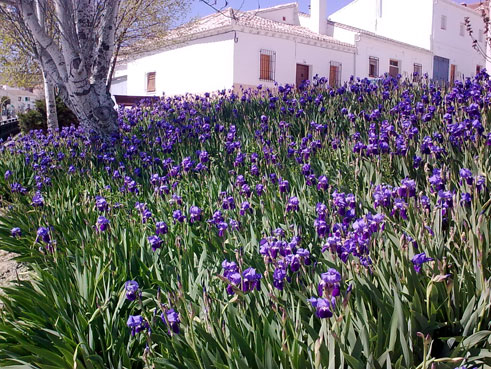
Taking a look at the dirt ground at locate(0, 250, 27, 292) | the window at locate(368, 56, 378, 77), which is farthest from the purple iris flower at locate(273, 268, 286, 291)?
the window at locate(368, 56, 378, 77)

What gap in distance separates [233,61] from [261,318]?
69.8 feet

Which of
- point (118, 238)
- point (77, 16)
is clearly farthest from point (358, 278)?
point (77, 16)

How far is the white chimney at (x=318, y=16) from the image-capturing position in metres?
28.6

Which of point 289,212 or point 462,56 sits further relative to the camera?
point 462,56

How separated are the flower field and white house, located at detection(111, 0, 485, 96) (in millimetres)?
14428

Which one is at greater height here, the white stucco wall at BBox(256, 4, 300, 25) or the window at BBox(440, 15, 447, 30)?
the window at BBox(440, 15, 447, 30)

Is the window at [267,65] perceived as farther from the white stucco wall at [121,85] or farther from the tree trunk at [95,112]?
the tree trunk at [95,112]

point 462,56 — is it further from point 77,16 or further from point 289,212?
point 289,212

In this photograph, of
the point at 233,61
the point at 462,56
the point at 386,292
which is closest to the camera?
the point at 386,292

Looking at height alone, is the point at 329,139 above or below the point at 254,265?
above

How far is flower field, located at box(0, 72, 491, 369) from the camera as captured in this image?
1750 mm

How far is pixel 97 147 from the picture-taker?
629 cm

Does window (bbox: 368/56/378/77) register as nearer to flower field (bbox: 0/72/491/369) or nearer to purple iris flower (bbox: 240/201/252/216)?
flower field (bbox: 0/72/491/369)

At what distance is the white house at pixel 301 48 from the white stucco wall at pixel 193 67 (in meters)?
0.05
